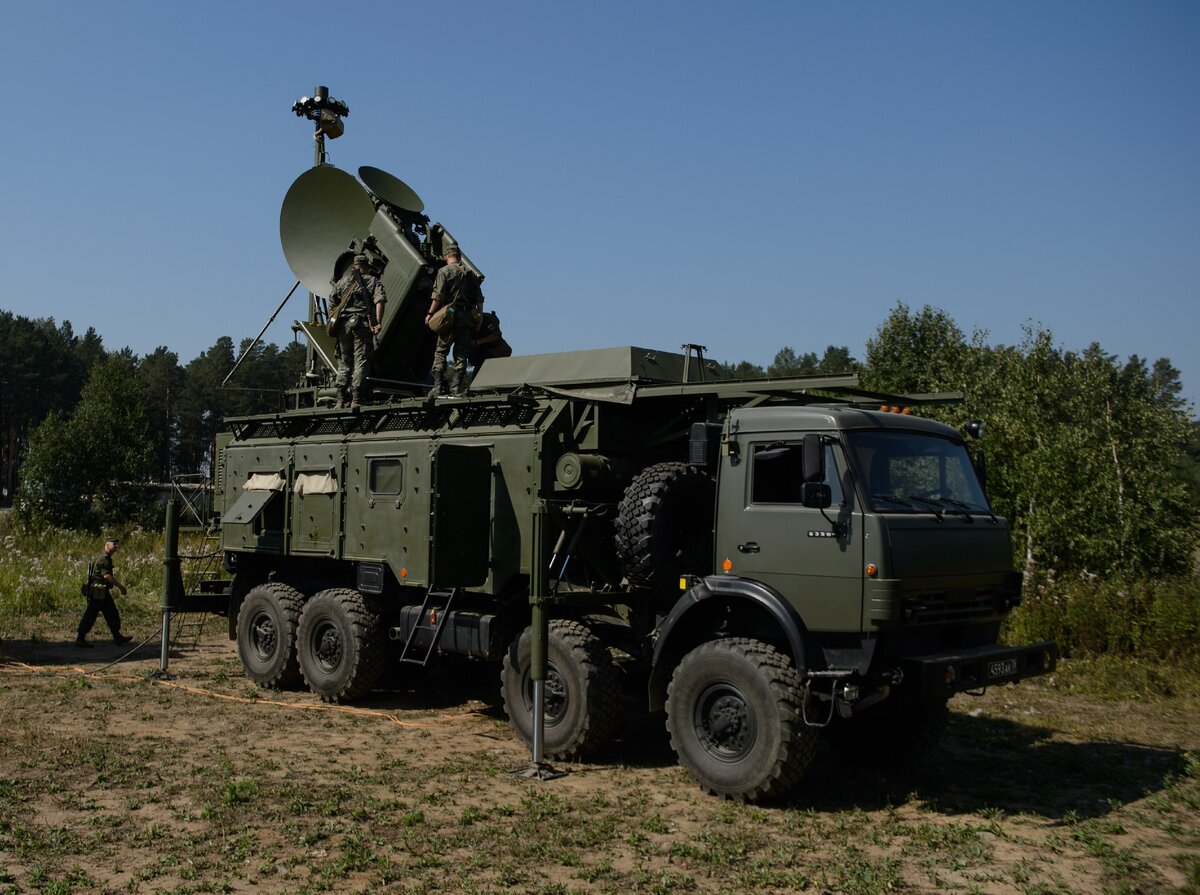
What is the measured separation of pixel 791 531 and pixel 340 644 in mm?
5560

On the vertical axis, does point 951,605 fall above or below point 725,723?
above

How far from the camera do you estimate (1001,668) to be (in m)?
7.48

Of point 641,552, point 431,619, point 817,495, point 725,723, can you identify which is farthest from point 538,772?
point 817,495

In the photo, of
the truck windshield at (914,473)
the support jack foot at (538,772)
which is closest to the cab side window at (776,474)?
the truck windshield at (914,473)

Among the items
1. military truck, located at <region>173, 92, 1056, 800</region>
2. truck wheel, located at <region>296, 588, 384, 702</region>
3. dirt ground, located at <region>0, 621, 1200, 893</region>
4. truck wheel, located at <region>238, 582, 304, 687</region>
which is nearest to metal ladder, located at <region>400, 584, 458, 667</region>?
military truck, located at <region>173, 92, 1056, 800</region>

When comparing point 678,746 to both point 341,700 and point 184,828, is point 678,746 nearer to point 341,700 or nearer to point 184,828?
point 184,828

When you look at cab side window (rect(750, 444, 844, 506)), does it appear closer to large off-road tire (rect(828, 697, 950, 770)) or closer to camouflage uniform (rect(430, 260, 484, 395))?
large off-road tire (rect(828, 697, 950, 770))

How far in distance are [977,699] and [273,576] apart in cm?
841

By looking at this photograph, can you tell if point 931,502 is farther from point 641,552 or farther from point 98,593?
point 98,593

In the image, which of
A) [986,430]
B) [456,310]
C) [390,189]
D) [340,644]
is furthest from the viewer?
[986,430]

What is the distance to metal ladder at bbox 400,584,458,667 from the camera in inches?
393

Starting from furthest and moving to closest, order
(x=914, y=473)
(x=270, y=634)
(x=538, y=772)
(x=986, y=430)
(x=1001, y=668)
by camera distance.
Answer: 1. (x=986, y=430)
2. (x=270, y=634)
3. (x=538, y=772)
4. (x=914, y=473)
5. (x=1001, y=668)

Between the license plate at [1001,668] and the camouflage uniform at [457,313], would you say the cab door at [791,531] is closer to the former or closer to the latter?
the license plate at [1001,668]

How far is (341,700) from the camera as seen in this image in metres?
11.1
